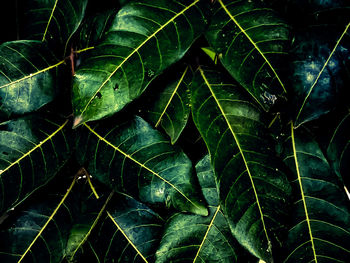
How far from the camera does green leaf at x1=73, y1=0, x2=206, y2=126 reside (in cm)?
61

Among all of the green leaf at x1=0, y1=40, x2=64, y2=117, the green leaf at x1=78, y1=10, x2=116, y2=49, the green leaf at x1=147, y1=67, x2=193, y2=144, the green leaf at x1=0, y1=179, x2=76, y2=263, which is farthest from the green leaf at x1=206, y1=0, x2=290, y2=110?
the green leaf at x1=0, y1=179, x2=76, y2=263

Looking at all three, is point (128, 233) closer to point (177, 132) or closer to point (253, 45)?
point (177, 132)

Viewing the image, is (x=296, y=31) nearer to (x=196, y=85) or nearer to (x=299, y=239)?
(x=196, y=85)

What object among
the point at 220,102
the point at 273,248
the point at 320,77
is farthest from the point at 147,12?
the point at 273,248

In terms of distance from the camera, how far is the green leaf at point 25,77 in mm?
731

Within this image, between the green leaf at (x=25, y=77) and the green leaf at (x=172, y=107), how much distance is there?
271mm

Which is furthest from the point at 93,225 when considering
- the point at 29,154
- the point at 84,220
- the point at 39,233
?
the point at 29,154

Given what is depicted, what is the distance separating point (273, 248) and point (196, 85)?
0.41 metres

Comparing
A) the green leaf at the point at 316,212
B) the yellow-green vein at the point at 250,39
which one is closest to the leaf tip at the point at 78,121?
the yellow-green vein at the point at 250,39

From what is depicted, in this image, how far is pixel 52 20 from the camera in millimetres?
798

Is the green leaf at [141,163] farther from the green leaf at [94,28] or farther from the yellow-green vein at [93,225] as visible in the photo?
the green leaf at [94,28]

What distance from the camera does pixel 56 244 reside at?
2.60ft

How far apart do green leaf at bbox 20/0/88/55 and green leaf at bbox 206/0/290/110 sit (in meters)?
0.35

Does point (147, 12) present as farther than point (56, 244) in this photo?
No
